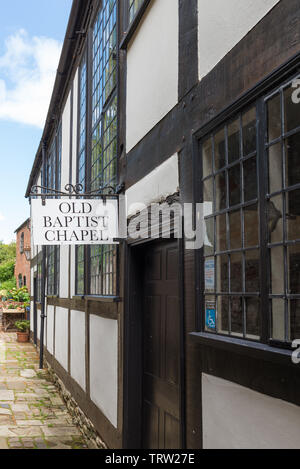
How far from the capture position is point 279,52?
236cm

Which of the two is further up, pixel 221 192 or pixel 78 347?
pixel 221 192

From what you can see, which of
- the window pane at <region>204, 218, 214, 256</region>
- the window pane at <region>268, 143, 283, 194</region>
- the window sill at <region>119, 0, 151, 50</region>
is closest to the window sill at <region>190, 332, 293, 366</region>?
the window pane at <region>204, 218, 214, 256</region>

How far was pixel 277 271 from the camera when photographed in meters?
2.45

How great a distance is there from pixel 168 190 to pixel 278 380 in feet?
6.43

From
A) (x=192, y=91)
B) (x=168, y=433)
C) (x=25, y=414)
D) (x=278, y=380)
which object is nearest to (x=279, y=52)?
(x=192, y=91)

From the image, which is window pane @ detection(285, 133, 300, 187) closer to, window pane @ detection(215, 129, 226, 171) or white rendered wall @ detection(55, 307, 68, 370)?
window pane @ detection(215, 129, 226, 171)

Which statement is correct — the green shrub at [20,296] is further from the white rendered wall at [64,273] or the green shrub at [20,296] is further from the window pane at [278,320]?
the window pane at [278,320]

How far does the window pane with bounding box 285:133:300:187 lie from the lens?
231cm

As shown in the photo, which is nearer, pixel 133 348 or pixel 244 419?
pixel 244 419

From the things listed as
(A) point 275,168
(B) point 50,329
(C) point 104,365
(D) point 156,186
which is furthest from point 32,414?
(A) point 275,168

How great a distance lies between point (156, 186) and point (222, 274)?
1.44 metres

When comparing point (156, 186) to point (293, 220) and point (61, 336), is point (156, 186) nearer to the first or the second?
point (293, 220)

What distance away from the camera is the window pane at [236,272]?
2795 millimetres
